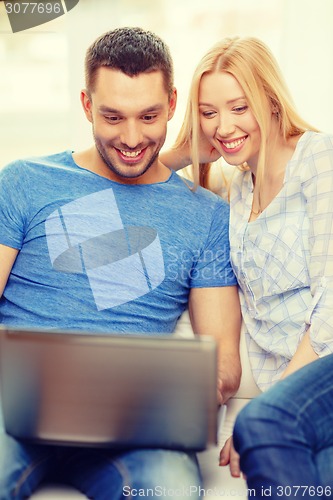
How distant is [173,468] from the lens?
1.20 meters

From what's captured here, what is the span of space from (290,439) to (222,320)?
0.51m

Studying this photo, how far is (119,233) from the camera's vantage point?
5.30 feet

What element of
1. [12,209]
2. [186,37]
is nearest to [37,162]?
[12,209]

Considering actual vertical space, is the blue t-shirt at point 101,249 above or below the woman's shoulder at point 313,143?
below

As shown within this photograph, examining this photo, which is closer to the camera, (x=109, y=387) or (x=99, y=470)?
(x=109, y=387)

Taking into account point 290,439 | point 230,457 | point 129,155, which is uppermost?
point 129,155

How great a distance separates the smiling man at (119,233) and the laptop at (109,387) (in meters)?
0.43

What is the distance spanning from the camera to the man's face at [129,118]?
1558mm

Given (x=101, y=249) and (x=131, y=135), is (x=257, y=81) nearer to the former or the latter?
(x=131, y=135)

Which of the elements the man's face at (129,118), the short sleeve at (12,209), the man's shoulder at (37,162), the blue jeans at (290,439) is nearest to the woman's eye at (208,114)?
A: the man's face at (129,118)

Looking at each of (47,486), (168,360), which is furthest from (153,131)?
(47,486)

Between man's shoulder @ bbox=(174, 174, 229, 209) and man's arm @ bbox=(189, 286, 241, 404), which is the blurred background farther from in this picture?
man's arm @ bbox=(189, 286, 241, 404)

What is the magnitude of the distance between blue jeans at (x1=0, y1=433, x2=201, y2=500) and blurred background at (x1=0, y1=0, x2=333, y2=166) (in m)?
1.37

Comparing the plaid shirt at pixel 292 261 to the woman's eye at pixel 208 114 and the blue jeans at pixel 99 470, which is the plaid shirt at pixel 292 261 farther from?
the blue jeans at pixel 99 470
